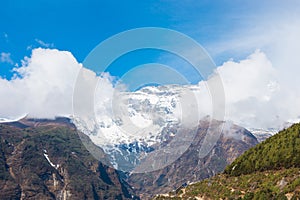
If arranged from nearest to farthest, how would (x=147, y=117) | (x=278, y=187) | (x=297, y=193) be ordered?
(x=297, y=193) → (x=278, y=187) → (x=147, y=117)

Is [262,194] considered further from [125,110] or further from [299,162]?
[125,110]

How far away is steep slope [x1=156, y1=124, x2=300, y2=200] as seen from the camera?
275 feet

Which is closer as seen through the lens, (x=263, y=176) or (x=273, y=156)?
(x=263, y=176)

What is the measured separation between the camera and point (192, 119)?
400 ft

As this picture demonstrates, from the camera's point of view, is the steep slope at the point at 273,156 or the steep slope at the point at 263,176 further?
the steep slope at the point at 273,156

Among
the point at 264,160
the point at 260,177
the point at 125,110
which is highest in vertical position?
the point at 125,110

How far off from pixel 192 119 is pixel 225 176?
68.2 feet

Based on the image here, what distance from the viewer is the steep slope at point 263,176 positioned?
8375 centimetres

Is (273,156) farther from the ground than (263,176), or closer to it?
farther from the ground

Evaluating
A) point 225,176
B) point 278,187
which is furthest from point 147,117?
point 278,187

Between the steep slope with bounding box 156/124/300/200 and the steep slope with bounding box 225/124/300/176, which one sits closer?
the steep slope with bounding box 156/124/300/200

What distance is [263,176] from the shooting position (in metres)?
102

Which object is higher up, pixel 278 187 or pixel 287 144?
pixel 287 144

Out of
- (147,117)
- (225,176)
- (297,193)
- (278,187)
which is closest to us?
(297,193)
